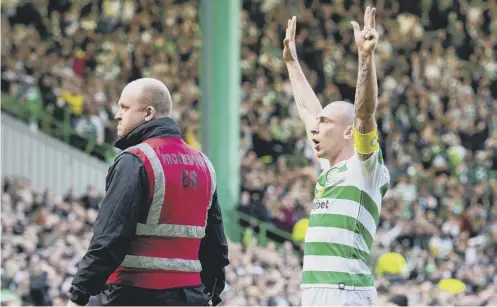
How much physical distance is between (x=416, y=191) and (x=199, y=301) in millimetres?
15564

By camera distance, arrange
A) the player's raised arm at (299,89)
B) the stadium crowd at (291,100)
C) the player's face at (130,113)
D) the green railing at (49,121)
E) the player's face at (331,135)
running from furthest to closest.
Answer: the green railing at (49,121) < the stadium crowd at (291,100) < the player's raised arm at (299,89) < the player's face at (331,135) < the player's face at (130,113)

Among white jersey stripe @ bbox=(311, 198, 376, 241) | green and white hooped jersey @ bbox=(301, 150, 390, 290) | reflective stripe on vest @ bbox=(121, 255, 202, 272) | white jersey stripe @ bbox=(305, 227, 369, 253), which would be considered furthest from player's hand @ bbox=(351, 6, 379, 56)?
reflective stripe on vest @ bbox=(121, 255, 202, 272)

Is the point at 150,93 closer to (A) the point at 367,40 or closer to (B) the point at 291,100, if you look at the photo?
(A) the point at 367,40

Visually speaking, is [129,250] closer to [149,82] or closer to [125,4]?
[149,82]

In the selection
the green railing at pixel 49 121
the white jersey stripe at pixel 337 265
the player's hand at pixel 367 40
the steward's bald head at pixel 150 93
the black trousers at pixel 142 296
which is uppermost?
the green railing at pixel 49 121

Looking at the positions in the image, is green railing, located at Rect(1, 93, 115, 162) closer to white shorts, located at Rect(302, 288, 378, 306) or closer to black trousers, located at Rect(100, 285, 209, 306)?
white shorts, located at Rect(302, 288, 378, 306)

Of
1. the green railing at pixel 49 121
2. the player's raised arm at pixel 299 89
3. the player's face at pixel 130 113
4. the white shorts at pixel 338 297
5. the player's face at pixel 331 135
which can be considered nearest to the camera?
the player's face at pixel 130 113

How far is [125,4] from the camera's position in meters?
24.0

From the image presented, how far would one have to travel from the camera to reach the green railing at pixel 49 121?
19859 millimetres

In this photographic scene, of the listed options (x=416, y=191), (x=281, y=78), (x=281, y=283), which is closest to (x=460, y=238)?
(x=416, y=191)

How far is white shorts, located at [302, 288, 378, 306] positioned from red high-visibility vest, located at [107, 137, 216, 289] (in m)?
0.61

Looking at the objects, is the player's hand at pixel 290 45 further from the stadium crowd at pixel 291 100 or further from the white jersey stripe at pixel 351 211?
the stadium crowd at pixel 291 100

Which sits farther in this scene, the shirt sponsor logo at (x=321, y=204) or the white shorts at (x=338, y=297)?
the shirt sponsor logo at (x=321, y=204)

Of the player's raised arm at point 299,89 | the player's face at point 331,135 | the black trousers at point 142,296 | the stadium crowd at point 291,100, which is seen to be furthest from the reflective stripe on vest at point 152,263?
the stadium crowd at point 291,100
